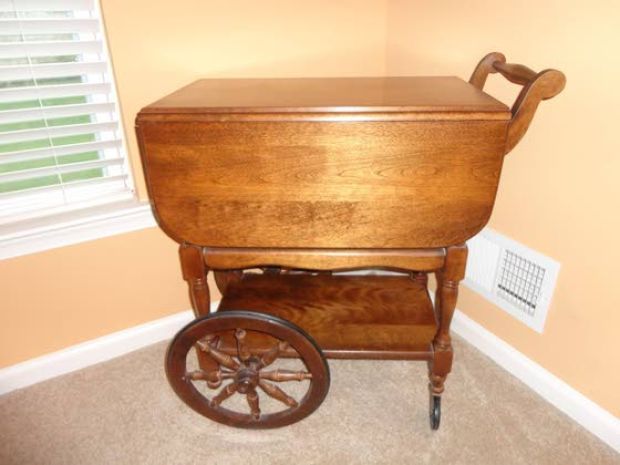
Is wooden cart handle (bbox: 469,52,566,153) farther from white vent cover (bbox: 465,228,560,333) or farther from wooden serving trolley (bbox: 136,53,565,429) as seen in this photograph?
white vent cover (bbox: 465,228,560,333)

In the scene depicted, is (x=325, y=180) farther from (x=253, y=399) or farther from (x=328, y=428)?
(x=328, y=428)

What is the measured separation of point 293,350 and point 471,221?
60 cm

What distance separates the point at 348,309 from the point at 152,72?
0.96 meters

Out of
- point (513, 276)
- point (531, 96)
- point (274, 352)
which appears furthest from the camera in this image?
point (513, 276)

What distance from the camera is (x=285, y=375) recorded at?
4.21 feet

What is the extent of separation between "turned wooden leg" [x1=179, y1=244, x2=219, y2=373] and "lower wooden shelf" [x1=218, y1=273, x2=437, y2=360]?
77 millimetres

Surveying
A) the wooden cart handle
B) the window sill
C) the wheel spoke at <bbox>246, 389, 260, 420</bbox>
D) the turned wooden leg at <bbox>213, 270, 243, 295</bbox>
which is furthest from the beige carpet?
the wooden cart handle

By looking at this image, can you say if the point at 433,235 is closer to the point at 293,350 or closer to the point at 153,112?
the point at 293,350

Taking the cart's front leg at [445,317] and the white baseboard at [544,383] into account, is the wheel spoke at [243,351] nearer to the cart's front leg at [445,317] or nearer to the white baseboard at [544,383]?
the cart's front leg at [445,317]

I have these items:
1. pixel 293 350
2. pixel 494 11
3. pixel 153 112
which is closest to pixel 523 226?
pixel 494 11

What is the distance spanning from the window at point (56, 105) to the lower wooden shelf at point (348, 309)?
593 mm

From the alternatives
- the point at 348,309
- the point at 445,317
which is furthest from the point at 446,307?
the point at 348,309

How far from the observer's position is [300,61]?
162 cm

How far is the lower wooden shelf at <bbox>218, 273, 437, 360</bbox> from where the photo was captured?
4.39 ft
